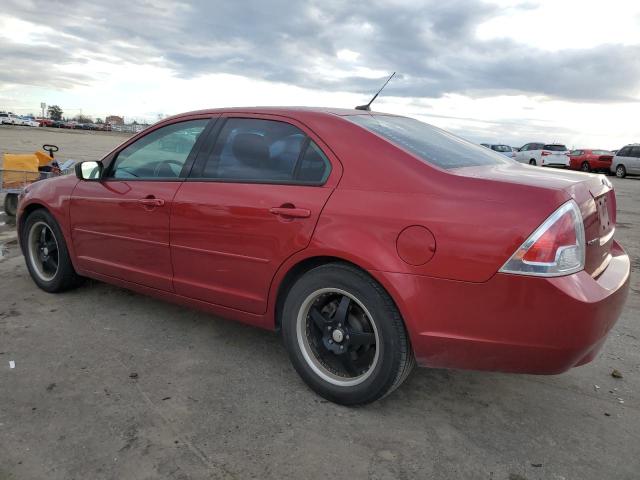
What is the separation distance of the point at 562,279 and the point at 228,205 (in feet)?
6.18

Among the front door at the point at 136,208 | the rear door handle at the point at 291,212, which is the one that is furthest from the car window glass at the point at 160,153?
the rear door handle at the point at 291,212

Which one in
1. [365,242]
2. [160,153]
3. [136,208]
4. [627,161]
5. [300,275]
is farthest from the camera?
[627,161]

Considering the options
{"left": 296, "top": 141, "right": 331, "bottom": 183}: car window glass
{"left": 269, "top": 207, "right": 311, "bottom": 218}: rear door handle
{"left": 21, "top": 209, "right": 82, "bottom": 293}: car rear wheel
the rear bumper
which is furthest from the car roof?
{"left": 21, "top": 209, "right": 82, "bottom": 293}: car rear wheel

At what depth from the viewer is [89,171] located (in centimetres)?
417

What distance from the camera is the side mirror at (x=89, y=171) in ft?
13.5

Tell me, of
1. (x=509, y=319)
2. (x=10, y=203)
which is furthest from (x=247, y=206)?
(x=10, y=203)

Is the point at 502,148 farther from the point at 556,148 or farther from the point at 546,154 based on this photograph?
the point at 546,154

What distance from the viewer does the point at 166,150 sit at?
384 cm

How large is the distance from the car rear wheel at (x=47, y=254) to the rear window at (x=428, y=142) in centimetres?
280

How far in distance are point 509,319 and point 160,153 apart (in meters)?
2.72

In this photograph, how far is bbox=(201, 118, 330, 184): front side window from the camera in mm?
3018

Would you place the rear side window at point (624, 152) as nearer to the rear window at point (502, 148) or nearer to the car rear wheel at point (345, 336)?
the rear window at point (502, 148)

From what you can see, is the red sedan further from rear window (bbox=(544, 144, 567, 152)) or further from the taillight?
the taillight

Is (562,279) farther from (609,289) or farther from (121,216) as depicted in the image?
(121,216)
